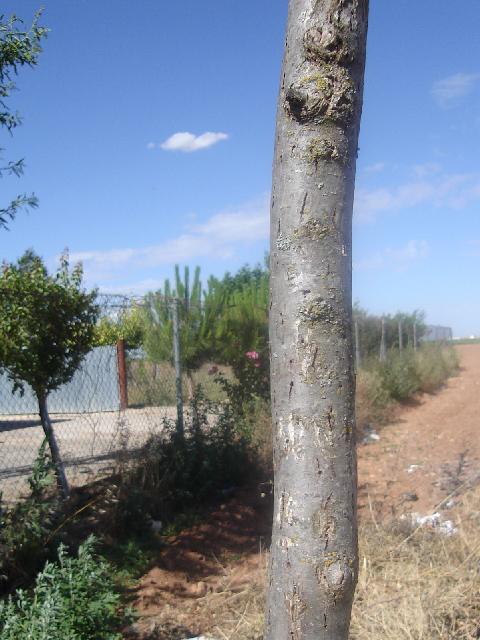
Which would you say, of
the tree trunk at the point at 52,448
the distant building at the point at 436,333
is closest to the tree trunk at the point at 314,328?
the tree trunk at the point at 52,448

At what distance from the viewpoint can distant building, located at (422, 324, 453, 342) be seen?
22391 mm

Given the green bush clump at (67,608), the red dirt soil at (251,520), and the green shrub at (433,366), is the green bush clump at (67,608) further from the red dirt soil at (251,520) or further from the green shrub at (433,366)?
the green shrub at (433,366)

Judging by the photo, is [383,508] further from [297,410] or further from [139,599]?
[297,410]

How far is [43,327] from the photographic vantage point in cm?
577

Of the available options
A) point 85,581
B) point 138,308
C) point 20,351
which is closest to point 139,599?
point 85,581

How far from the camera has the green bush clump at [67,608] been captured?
124 inches

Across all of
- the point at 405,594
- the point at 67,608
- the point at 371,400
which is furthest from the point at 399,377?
the point at 67,608

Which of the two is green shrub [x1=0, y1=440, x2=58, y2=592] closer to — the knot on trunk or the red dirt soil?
the red dirt soil

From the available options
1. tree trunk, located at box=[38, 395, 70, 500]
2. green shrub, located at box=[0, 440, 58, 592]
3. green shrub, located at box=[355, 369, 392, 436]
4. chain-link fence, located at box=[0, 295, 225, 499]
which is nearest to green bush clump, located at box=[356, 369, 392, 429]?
green shrub, located at box=[355, 369, 392, 436]

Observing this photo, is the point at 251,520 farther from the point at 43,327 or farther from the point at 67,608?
the point at 67,608

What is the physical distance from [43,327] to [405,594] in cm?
335

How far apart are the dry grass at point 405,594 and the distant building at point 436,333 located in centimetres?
1701

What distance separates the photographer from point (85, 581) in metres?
3.62

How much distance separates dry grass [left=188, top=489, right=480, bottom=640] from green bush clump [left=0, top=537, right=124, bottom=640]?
645 mm
